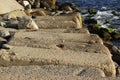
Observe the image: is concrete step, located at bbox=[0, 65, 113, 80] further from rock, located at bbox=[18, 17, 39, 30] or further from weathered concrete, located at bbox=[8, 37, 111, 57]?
rock, located at bbox=[18, 17, 39, 30]

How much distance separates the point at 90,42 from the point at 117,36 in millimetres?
7378

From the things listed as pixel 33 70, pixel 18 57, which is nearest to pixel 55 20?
pixel 18 57

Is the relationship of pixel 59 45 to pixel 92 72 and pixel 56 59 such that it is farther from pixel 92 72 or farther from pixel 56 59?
pixel 92 72

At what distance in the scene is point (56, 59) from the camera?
15.3ft

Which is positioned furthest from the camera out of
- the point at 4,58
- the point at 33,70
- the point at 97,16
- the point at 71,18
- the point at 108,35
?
the point at 97,16

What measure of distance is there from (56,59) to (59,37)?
4.51ft

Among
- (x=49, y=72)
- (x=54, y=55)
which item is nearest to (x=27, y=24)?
(x=54, y=55)

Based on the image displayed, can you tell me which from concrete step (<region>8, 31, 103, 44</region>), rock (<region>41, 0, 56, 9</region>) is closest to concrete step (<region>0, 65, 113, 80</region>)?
concrete step (<region>8, 31, 103, 44</region>)

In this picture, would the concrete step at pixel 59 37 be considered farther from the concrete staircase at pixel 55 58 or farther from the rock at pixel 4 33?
the rock at pixel 4 33

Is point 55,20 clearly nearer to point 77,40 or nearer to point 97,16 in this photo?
point 77,40

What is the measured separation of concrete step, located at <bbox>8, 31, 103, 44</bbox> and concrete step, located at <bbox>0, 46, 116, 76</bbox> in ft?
2.87

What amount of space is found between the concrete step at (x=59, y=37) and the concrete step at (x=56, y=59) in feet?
2.87

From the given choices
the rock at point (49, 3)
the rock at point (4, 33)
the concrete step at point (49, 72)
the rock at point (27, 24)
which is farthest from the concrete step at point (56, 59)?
the rock at point (49, 3)

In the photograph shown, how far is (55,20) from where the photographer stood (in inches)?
312
